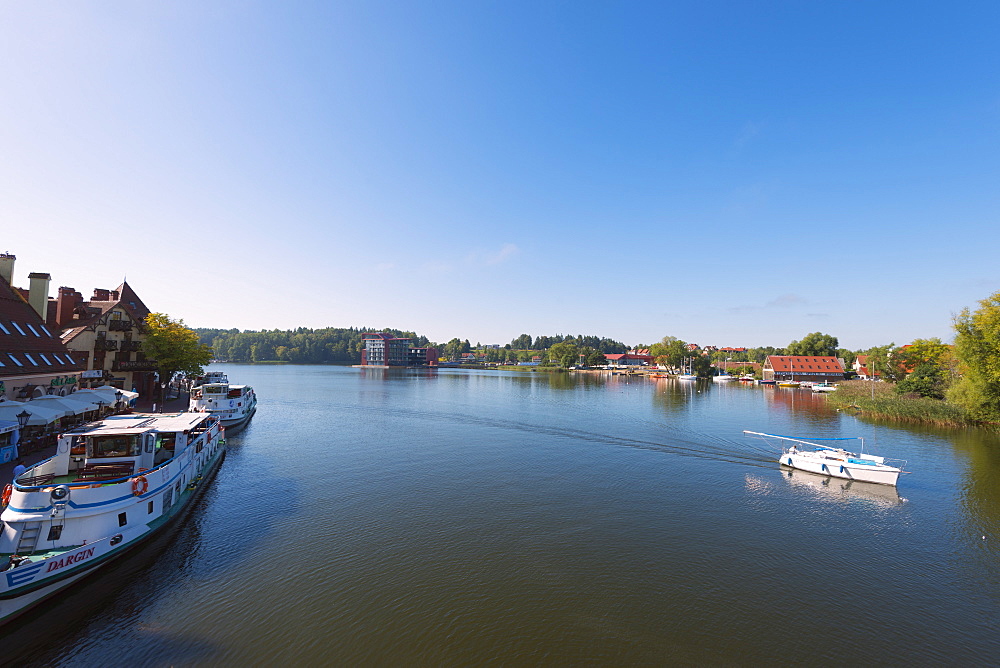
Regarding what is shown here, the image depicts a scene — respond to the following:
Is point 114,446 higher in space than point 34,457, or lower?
higher

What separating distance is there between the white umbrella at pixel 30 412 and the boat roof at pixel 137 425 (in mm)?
4373

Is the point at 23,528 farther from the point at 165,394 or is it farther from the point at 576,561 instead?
the point at 165,394

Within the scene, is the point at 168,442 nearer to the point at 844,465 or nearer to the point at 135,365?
the point at 135,365

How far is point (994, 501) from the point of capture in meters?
27.0

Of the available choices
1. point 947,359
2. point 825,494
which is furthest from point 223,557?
point 947,359

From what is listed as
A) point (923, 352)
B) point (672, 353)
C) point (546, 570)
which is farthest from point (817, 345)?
point (546, 570)

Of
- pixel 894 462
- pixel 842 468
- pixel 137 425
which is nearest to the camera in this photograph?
pixel 137 425

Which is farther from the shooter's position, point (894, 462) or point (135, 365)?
point (135, 365)

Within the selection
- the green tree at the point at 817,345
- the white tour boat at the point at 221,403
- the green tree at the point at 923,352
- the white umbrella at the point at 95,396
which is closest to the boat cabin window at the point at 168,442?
the white umbrella at the point at 95,396

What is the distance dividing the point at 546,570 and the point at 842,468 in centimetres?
2842

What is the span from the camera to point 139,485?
17.6m

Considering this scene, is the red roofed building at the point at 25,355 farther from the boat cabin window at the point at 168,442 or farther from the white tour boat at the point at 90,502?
the white tour boat at the point at 90,502

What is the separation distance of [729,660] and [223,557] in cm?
1954

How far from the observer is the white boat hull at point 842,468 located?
30141mm
